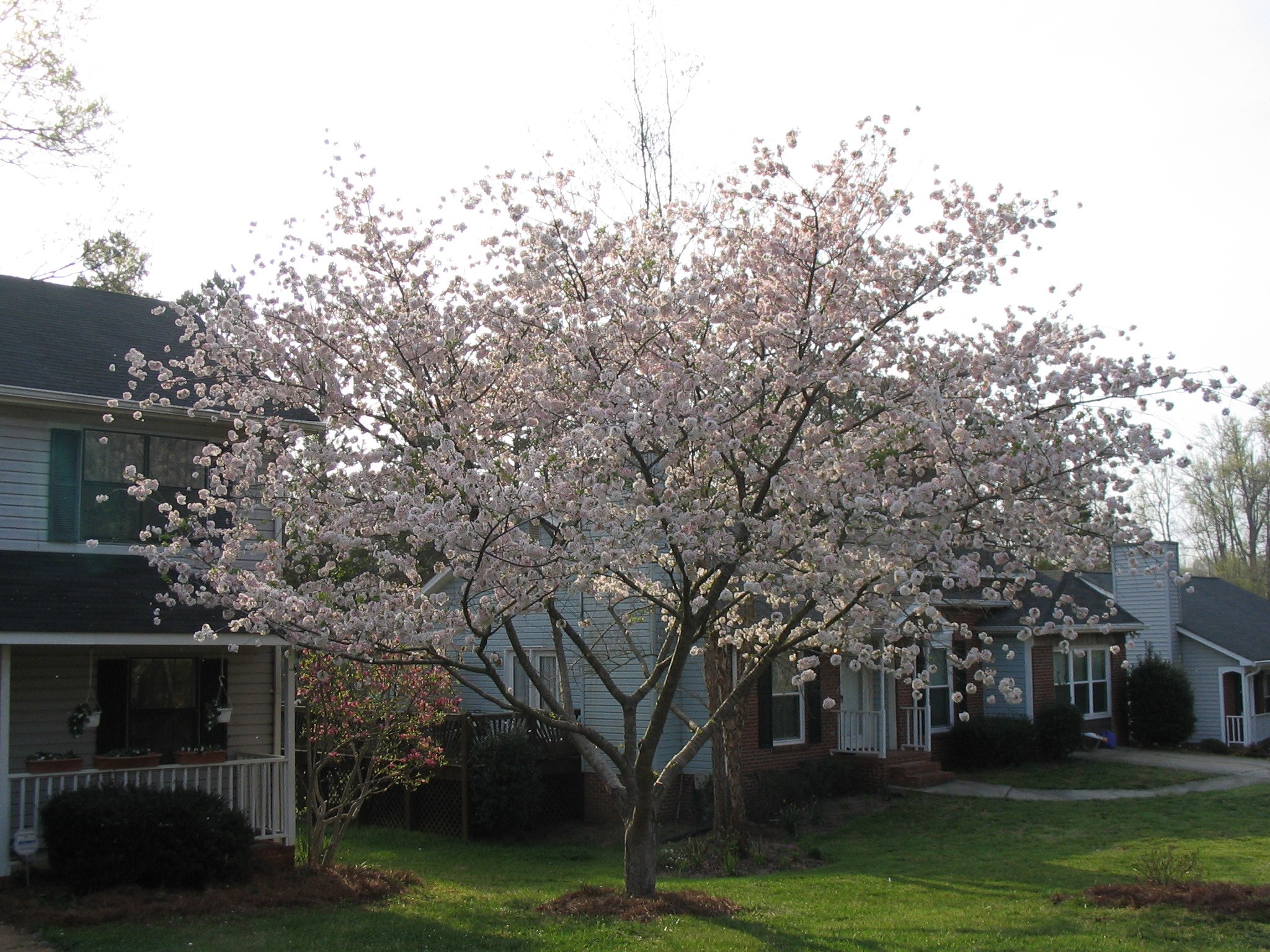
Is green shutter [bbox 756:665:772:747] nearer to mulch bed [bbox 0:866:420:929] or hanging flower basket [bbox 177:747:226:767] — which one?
mulch bed [bbox 0:866:420:929]

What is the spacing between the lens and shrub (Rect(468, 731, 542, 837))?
54.1 feet

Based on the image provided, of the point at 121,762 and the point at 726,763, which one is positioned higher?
the point at 121,762

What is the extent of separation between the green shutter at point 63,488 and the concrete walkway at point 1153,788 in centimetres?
1404

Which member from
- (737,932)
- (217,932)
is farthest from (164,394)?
(737,932)

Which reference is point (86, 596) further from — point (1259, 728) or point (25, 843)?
point (1259, 728)

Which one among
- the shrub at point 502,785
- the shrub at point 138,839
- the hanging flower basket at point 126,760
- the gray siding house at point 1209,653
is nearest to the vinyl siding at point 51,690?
the hanging flower basket at point 126,760

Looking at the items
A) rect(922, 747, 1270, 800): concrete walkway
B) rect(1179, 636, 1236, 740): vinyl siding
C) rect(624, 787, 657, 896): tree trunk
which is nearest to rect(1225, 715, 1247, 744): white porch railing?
rect(1179, 636, 1236, 740): vinyl siding

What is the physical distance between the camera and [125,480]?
12.1 metres

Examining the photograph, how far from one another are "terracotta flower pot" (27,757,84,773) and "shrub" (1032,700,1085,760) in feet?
58.9

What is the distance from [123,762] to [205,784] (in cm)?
89

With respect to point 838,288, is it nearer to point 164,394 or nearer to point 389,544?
point 389,544

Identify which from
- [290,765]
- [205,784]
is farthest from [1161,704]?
[205,784]

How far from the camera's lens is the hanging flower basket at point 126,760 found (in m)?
11.5

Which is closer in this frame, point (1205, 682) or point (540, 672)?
point (540, 672)
